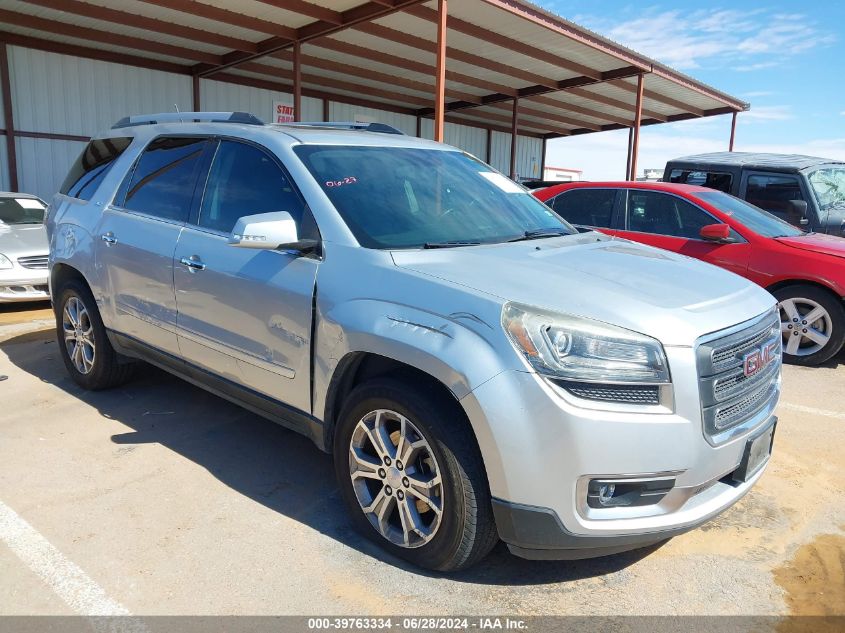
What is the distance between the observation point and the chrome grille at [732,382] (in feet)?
7.52

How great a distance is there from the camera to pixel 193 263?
3.45 m

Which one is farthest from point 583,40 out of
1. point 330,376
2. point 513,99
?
point 330,376

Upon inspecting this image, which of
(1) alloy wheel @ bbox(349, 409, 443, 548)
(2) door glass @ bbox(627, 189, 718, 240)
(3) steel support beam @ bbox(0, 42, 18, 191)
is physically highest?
(3) steel support beam @ bbox(0, 42, 18, 191)

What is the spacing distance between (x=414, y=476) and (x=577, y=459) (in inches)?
27.7

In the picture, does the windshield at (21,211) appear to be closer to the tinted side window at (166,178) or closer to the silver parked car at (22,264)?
the silver parked car at (22,264)

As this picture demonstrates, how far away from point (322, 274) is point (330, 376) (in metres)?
0.45

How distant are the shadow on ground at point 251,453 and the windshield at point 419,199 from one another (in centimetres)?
135

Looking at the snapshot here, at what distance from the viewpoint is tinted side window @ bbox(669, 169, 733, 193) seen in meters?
8.43

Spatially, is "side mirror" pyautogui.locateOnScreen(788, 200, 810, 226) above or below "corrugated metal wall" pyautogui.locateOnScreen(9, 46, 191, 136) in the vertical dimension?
below

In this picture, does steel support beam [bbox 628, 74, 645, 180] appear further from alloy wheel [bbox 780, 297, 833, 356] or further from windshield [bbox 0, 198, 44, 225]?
windshield [bbox 0, 198, 44, 225]

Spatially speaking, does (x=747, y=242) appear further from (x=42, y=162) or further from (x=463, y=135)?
(x=463, y=135)

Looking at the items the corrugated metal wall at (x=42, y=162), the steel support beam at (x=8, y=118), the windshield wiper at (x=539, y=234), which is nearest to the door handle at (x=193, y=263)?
the windshield wiper at (x=539, y=234)

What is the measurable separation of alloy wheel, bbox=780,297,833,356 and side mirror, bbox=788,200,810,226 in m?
2.16

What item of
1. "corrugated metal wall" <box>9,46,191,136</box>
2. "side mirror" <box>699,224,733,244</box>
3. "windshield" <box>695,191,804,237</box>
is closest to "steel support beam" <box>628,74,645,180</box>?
"windshield" <box>695,191,804,237</box>
